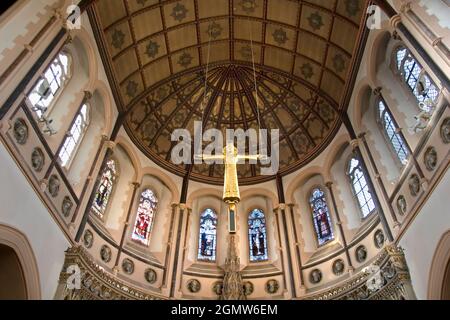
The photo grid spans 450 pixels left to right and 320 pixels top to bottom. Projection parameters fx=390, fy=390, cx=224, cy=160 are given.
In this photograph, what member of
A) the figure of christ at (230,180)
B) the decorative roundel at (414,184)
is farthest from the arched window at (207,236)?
the decorative roundel at (414,184)

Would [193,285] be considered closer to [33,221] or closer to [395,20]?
[33,221]

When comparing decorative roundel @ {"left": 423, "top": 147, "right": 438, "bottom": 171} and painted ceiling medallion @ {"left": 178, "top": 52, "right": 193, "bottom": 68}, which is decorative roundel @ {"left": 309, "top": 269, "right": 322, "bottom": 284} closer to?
decorative roundel @ {"left": 423, "top": 147, "right": 438, "bottom": 171}

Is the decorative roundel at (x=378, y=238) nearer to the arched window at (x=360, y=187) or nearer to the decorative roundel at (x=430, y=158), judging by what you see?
the arched window at (x=360, y=187)

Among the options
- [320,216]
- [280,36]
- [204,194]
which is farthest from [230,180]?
[280,36]

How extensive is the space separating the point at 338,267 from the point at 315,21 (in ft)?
35.2

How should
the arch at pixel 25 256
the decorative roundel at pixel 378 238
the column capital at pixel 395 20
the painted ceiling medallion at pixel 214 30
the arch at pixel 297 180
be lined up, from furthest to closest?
the arch at pixel 297 180 → the painted ceiling medallion at pixel 214 30 → the decorative roundel at pixel 378 238 → the column capital at pixel 395 20 → the arch at pixel 25 256

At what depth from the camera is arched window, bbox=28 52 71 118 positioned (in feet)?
40.0

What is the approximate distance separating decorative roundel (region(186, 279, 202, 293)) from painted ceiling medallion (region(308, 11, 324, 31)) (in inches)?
Result: 500

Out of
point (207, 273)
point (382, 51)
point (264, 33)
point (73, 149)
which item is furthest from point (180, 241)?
point (382, 51)

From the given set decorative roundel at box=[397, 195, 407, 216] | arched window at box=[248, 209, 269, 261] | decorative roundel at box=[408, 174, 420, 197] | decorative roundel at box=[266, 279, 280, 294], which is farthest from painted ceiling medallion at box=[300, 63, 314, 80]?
decorative roundel at box=[266, 279, 280, 294]

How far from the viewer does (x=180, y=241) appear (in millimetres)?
18719

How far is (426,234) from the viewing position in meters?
11.5

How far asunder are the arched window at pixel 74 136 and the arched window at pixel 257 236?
32.4 feet

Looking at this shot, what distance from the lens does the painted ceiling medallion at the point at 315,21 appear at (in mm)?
16969
